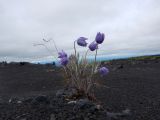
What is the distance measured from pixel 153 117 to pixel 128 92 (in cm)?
158

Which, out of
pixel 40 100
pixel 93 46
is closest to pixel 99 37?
pixel 93 46

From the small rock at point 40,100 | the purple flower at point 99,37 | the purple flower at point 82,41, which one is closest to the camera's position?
the purple flower at point 99,37

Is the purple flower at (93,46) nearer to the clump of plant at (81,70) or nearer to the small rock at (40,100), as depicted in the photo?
the clump of plant at (81,70)

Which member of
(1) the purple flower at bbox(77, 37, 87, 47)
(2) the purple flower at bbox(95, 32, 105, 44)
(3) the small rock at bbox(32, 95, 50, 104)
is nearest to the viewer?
(2) the purple flower at bbox(95, 32, 105, 44)

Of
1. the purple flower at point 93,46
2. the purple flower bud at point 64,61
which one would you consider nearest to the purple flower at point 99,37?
the purple flower at point 93,46

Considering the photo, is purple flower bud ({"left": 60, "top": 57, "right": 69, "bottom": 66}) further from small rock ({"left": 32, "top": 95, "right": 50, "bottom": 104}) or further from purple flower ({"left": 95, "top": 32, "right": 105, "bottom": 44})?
small rock ({"left": 32, "top": 95, "right": 50, "bottom": 104})

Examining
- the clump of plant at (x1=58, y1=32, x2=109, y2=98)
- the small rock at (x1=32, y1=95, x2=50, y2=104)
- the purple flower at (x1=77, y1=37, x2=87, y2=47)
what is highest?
the purple flower at (x1=77, y1=37, x2=87, y2=47)

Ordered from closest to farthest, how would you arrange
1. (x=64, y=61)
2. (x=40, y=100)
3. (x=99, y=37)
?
(x=99, y=37)
(x=64, y=61)
(x=40, y=100)

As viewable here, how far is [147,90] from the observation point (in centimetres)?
549

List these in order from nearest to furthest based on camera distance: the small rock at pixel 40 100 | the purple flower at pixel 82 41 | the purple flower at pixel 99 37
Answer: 1. the purple flower at pixel 99 37
2. the purple flower at pixel 82 41
3. the small rock at pixel 40 100

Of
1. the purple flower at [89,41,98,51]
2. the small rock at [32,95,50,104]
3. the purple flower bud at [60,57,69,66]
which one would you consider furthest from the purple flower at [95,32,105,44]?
the small rock at [32,95,50,104]

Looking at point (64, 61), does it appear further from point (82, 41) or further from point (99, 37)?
point (99, 37)

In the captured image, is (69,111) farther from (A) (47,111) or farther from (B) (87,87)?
(B) (87,87)

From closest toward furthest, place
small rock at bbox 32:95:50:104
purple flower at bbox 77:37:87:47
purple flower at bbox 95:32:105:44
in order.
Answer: purple flower at bbox 95:32:105:44
purple flower at bbox 77:37:87:47
small rock at bbox 32:95:50:104
